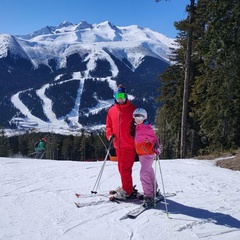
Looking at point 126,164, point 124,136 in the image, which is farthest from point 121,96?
point 126,164

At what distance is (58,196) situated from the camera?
5.96 metres

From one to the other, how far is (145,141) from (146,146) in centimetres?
9

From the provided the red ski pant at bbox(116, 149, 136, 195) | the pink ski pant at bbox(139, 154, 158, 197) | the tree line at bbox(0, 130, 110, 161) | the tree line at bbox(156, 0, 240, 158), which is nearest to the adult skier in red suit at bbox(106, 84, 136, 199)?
the red ski pant at bbox(116, 149, 136, 195)

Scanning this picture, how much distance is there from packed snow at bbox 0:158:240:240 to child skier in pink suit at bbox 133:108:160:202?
0.40m

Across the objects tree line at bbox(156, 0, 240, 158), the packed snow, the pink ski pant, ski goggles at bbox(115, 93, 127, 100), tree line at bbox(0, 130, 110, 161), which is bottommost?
tree line at bbox(0, 130, 110, 161)

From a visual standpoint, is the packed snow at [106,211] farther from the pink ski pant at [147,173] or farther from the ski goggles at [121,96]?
the ski goggles at [121,96]

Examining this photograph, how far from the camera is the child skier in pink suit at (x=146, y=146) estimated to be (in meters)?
5.50

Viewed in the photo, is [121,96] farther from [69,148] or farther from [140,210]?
[69,148]

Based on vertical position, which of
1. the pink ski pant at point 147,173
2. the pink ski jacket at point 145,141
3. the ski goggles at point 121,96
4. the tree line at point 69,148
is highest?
the ski goggles at point 121,96

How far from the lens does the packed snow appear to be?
4.21m

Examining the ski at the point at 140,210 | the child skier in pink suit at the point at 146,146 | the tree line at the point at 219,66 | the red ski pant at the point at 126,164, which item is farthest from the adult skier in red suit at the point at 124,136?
the tree line at the point at 219,66

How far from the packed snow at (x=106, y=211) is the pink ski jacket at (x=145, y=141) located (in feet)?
3.28

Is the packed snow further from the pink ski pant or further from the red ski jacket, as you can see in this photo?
the red ski jacket

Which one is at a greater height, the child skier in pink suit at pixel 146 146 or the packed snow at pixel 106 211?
the child skier in pink suit at pixel 146 146
